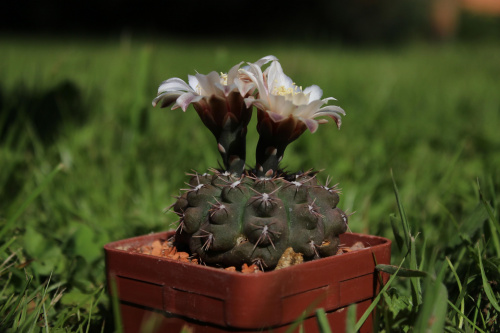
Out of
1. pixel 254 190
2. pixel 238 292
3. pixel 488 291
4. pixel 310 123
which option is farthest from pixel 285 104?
pixel 488 291

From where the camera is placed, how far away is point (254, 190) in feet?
4.26

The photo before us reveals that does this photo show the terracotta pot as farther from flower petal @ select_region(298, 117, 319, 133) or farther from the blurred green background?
flower petal @ select_region(298, 117, 319, 133)

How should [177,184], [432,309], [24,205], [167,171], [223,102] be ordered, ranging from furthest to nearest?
1. [167,171]
2. [177,184]
3. [24,205]
4. [223,102]
5. [432,309]

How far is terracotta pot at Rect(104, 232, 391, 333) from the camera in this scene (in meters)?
1.17

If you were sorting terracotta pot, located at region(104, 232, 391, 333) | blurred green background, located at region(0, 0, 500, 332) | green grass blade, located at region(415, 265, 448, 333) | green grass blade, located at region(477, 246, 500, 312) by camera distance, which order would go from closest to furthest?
green grass blade, located at region(415, 265, 448, 333)
terracotta pot, located at region(104, 232, 391, 333)
green grass blade, located at region(477, 246, 500, 312)
blurred green background, located at region(0, 0, 500, 332)

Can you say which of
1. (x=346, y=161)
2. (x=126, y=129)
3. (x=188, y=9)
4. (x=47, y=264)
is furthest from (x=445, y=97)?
(x=188, y=9)

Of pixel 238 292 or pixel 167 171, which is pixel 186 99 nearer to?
pixel 238 292

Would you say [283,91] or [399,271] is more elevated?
[283,91]

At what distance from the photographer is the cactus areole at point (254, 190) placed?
128 cm

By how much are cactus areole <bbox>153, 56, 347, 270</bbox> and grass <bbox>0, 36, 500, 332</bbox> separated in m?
0.20

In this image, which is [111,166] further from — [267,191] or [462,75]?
[462,75]

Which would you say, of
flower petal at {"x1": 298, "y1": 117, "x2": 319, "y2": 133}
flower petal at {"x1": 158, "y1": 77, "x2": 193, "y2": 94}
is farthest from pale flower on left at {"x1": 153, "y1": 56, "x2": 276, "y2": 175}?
flower petal at {"x1": 298, "y1": 117, "x2": 319, "y2": 133}

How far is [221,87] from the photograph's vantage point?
1.30 metres

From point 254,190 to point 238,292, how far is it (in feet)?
0.78
